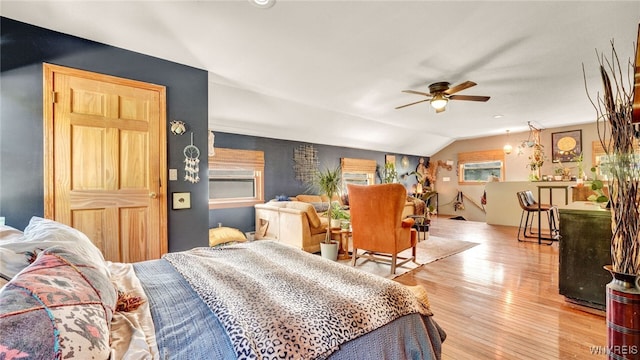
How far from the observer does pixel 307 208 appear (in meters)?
4.00

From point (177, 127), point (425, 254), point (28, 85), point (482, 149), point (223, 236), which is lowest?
point (425, 254)

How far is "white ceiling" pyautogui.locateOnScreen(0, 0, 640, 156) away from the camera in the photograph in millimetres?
1957

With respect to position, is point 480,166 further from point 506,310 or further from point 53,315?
point 53,315

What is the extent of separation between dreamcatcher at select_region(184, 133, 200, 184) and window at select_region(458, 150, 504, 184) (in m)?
7.59

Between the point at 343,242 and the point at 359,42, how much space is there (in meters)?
2.77

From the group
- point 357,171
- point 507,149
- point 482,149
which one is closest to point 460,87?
point 357,171

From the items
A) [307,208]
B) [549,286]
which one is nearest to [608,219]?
[549,286]

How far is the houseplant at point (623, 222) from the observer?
3.78 ft

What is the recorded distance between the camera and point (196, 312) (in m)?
1.08

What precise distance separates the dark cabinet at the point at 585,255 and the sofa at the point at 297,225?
288cm

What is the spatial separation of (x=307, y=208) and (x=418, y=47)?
254cm

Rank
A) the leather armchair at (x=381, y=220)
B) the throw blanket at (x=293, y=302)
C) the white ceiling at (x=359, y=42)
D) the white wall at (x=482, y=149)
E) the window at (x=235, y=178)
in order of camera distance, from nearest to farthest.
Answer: the throw blanket at (x=293, y=302)
the white ceiling at (x=359, y=42)
the leather armchair at (x=381, y=220)
the window at (x=235, y=178)
the white wall at (x=482, y=149)

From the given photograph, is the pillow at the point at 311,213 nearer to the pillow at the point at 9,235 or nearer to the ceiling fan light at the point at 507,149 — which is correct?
the pillow at the point at 9,235

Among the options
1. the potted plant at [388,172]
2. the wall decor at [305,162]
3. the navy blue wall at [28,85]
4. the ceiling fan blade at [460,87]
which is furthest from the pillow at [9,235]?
the potted plant at [388,172]
